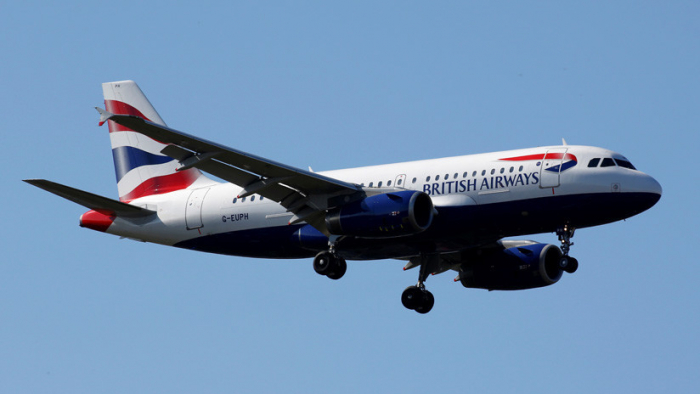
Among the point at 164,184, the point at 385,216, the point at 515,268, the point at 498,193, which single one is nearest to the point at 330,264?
the point at 385,216

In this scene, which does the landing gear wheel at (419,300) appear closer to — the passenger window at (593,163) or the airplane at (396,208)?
the airplane at (396,208)

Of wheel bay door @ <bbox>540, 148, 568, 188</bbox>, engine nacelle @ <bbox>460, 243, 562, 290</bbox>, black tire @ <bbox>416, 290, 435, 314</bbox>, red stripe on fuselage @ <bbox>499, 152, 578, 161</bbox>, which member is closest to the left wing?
red stripe on fuselage @ <bbox>499, 152, 578, 161</bbox>

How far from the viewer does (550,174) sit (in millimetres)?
40156

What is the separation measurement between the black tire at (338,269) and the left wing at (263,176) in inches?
44.8

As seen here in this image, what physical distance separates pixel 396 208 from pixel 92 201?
41.6 feet

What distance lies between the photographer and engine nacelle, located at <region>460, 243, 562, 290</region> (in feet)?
153

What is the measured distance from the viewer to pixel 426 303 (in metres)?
46.7

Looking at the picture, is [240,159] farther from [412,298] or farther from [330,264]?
[412,298]

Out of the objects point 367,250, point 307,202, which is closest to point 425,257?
point 367,250

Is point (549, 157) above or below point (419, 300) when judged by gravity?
above

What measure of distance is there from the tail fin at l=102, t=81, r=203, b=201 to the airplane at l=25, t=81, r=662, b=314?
17 cm

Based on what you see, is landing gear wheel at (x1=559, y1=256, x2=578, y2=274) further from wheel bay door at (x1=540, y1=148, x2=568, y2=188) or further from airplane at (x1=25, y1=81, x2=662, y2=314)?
wheel bay door at (x1=540, y1=148, x2=568, y2=188)

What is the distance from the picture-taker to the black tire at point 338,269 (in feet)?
140

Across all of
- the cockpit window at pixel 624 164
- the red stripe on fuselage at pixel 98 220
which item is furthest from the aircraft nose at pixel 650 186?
the red stripe on fuselage at pixel 98 220
